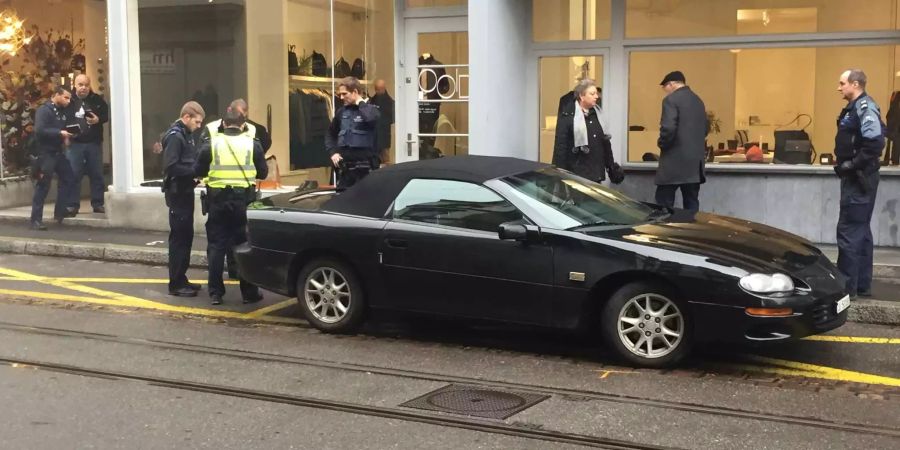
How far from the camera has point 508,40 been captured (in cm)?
1244

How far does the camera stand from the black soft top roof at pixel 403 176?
25.5 feet

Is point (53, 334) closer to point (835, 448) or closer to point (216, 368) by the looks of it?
point (216, 368)

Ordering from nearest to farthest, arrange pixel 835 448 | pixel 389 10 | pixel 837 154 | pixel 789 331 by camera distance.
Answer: pixel 835 448
pixel 789 331
pixel 837 154
pixel 389 10

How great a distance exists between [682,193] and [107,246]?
271 inches

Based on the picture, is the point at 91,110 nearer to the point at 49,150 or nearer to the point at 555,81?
the point at 49,150

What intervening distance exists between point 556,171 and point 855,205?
2602mm

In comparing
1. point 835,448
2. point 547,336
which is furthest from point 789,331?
point 547,336

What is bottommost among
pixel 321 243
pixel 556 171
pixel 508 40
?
pixel 321 243

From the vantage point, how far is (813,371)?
22.6ft

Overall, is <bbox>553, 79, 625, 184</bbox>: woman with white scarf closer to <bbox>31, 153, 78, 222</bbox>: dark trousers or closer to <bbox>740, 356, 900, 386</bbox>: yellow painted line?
<bbox>740, 356, 900, 386</bbox>: yellow painted line

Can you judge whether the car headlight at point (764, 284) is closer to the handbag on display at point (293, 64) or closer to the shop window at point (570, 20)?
the shop window at point (570, 20)

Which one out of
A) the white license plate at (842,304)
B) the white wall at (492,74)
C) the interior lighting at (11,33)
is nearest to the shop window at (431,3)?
the white wall at (492,74)

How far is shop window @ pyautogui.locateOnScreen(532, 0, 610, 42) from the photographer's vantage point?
1266cm

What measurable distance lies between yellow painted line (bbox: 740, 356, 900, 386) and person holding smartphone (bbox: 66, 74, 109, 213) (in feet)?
35.1
